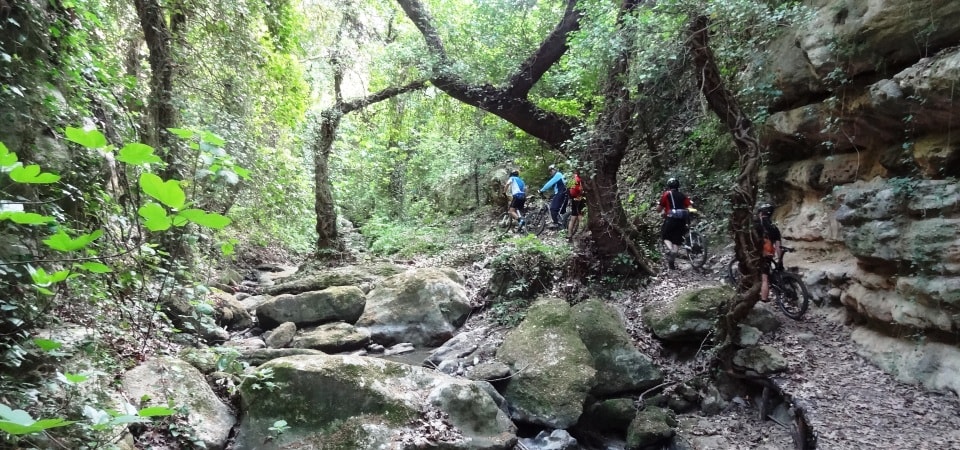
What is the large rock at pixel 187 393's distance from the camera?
13.6 feet

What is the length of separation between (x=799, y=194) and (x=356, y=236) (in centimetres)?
1402

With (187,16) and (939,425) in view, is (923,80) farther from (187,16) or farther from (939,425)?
(187,16)

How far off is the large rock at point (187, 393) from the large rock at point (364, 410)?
217 mm

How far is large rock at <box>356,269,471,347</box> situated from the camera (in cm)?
848

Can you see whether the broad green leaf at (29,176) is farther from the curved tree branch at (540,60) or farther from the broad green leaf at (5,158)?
the curved tree branch at (540,60)

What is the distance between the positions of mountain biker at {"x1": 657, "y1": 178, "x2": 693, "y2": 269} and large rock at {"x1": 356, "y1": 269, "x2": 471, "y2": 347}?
3.63m

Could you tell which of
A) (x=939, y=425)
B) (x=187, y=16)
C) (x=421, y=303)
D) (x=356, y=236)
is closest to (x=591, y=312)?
(x=421, y=303)

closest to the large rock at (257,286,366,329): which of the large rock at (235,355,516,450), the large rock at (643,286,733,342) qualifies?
the large rock at (235,355,516,450)

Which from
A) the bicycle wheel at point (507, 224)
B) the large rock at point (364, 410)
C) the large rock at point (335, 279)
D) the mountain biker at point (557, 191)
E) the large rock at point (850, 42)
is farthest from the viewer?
A: the bicycle wheel at point (507, 224)

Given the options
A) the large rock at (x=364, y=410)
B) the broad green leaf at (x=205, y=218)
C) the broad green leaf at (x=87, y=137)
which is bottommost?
the large rock at (x=364, y=410)

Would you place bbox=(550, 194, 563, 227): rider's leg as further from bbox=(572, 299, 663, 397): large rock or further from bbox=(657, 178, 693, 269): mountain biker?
bbox=(572, 299, 663, 397): large rock

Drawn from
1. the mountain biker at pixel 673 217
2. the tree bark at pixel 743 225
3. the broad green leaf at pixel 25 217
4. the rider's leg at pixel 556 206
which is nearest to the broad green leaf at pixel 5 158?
the broad green leaf at pixel 25 217

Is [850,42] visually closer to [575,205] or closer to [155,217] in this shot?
[575,205]

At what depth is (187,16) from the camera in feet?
22.3
